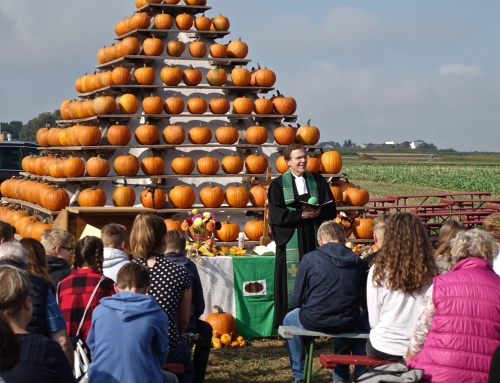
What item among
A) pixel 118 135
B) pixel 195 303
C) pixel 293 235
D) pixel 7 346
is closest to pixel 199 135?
pixel 118 135

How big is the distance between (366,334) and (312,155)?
5939 mm

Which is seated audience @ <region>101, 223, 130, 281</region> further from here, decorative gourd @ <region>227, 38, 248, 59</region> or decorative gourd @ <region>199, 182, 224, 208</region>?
decorative gourd @ <region>227, 38, 248, 59</region>

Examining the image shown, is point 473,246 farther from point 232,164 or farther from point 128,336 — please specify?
point 232,164

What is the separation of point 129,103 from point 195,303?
245 inches

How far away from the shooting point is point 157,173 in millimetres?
12094

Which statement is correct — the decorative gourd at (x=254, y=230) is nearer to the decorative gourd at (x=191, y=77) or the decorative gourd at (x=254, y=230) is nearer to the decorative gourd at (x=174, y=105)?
the decorative gourd at (x=174, y=105)

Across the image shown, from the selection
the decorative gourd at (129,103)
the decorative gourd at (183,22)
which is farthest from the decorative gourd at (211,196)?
the decorative gourd at (183,22)

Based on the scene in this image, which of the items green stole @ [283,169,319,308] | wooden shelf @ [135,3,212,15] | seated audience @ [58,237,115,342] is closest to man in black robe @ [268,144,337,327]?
green stole @ [283,169,319,308]

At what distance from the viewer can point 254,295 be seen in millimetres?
9766

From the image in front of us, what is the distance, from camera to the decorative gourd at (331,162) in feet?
40.2

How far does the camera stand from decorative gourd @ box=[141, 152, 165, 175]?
39.3 ft

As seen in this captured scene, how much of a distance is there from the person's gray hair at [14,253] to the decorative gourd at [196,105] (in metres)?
7.69

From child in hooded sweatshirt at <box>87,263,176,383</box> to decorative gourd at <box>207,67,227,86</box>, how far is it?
823 centimetres

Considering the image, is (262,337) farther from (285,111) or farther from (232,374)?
(285,111)
